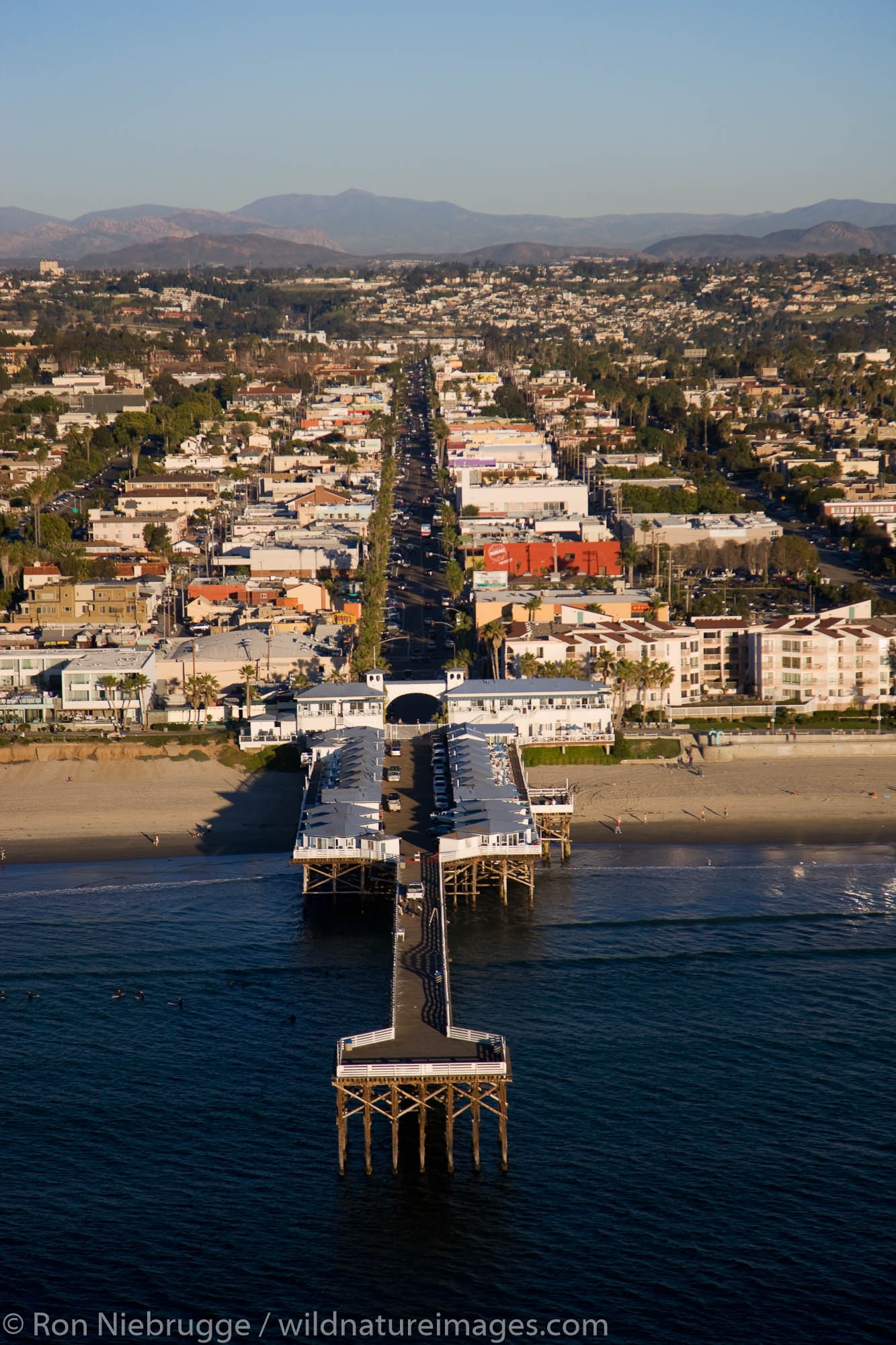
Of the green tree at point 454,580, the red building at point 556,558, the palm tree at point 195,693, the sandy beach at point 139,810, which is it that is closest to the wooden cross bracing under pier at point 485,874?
the sandy beach at point 139,810

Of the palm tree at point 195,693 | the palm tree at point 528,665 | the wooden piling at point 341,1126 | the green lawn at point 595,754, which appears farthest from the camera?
the palm tree at point 528,665

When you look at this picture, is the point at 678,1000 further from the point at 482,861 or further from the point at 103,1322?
the point at 103,1322

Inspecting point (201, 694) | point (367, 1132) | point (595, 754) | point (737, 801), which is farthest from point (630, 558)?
point (367, 1132)

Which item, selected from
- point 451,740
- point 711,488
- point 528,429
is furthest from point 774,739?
point 528,429

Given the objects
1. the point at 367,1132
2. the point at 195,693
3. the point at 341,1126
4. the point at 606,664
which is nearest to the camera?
the point at 341,1126

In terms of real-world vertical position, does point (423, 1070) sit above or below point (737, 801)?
above

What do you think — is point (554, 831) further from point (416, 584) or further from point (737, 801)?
point (416, 584)

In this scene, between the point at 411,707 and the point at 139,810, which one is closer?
the point at 139,810

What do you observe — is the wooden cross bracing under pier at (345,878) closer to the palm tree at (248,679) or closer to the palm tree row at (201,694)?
the palm tree at (248,679)
